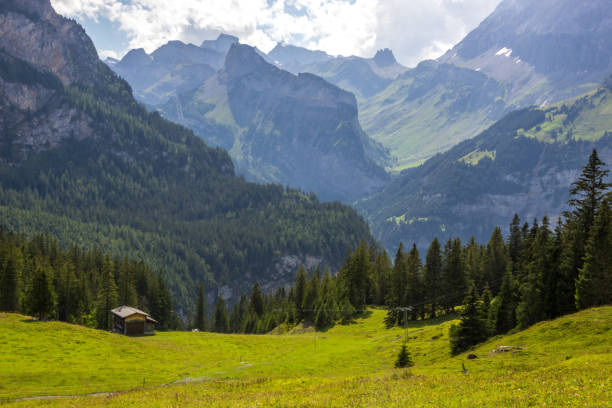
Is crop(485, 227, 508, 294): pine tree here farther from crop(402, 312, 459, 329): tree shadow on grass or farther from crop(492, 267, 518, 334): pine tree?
crop(492, 267, 518, 334): pine tree

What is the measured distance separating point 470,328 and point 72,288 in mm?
94770

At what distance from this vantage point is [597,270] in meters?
51.7

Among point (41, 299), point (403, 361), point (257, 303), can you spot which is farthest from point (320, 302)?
point (403, 361)

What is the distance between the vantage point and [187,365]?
66.8 m

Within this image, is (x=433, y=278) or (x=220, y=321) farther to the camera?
(x=220, y=321)

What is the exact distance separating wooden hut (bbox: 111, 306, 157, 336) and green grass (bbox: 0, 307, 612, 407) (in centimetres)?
570

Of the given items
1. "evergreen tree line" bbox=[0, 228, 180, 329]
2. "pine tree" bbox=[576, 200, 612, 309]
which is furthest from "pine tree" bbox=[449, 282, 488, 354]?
"evergreen tree line" bbox=[0, 228, 180, 329]

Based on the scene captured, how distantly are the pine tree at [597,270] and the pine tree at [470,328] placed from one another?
1135 cm

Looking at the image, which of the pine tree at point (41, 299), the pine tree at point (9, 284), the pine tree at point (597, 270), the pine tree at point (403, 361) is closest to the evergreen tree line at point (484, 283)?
the pine tree at point (597, 270)

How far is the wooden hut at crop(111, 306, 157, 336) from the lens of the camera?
96.2 metres

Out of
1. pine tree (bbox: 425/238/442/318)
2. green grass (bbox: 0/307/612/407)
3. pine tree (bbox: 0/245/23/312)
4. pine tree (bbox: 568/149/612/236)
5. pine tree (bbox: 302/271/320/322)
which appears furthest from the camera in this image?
pine tree (bbox: 302/271/320/322)

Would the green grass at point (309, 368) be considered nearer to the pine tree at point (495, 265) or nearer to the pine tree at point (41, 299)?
the pine tree at point (41, 299)

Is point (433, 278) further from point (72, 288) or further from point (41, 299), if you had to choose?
point (72, 288)

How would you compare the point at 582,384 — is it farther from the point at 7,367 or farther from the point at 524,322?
the point at 7,367
